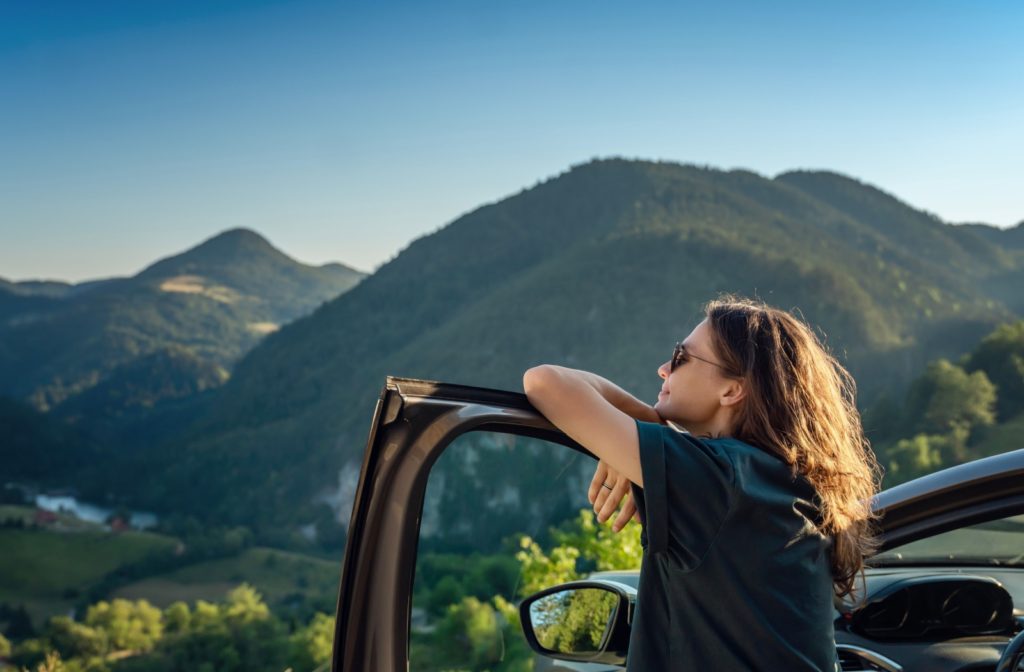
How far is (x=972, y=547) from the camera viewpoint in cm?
150

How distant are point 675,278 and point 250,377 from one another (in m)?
43.9

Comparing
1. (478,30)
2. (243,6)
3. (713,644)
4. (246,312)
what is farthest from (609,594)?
(243,6)

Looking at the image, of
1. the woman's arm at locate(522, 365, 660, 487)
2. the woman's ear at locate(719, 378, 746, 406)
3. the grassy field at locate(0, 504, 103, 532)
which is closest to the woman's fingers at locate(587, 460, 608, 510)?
the woman's arm at locate(522, 365, 660, 487)

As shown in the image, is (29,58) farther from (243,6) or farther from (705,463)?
(705,463)

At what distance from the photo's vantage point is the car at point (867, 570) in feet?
3.35

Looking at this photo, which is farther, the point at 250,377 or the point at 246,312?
the point at 246,312

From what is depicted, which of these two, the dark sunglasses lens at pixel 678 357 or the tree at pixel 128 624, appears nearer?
the dark sunglasses lens at pixel 678 357

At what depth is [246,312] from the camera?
11019cm

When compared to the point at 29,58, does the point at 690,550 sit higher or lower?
lower

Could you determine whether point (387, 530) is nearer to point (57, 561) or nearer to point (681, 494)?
point (681, 494)

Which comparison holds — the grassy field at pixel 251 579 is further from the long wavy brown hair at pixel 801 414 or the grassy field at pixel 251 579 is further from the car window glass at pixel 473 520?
the long wavy brown hair at pixel 801 414

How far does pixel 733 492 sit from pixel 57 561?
2163 inches

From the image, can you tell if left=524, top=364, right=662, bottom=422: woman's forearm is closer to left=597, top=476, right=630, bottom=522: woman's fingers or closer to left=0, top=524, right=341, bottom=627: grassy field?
left=597, top=476, right=630, bottom=522: woman's fingers

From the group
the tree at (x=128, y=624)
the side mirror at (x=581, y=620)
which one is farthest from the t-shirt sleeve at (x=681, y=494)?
the tree at (x=128, y=624)
